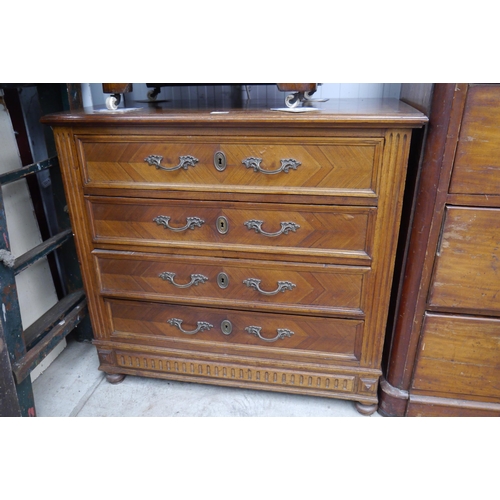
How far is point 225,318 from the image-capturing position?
4.09ft

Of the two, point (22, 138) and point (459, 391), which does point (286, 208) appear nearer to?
point (459, 391)

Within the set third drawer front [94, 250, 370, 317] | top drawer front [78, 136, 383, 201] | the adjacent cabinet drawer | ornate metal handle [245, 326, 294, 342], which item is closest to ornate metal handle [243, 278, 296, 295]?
third drawer front [94, 250, 370, 317]

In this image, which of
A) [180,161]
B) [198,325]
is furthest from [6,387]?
[180,161]

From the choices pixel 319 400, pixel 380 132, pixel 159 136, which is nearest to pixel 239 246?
pixel 159 136

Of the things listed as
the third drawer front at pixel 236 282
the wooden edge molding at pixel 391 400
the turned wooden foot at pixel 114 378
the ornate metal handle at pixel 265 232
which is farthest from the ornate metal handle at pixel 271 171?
the turned wooden foot at pixel 114 378

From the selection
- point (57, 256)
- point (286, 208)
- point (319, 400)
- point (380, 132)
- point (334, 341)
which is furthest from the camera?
point (57, 256)

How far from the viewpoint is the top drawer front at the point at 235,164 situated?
3.28ft

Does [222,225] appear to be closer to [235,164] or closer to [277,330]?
[235,164]

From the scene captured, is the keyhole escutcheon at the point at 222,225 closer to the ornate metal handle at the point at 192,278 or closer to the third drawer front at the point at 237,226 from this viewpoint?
the third drawer front at the point at 237,226

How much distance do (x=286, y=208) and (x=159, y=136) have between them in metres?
0.39

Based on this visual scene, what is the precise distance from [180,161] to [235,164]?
6.0 inches

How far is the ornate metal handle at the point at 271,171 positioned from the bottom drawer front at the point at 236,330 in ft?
1.43

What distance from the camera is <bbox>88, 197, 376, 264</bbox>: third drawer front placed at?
1.06 m

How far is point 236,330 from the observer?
4.11 feet
